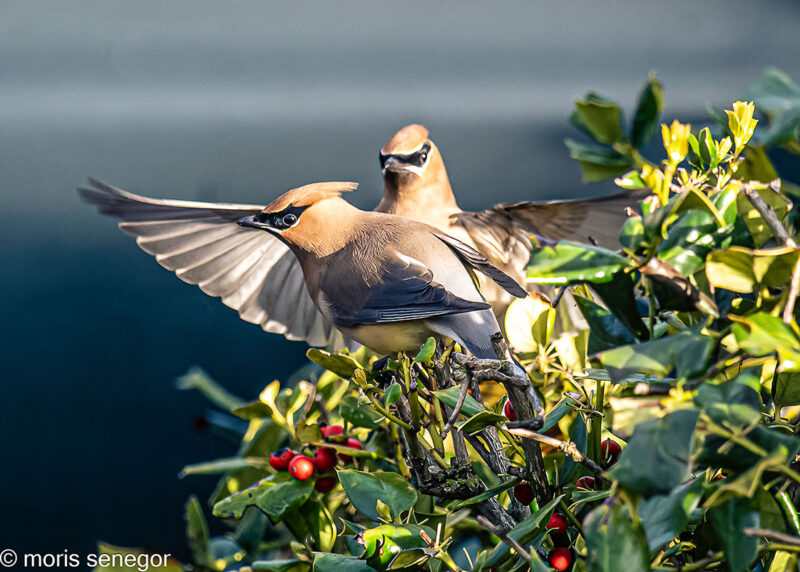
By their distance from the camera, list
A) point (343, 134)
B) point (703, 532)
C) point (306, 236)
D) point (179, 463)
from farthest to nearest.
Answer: point (343, 134)
point (179, 463)
point (306, 236)
point (703, 532)

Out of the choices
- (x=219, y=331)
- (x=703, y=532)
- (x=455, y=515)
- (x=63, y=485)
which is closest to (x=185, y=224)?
(x=455, y=515)

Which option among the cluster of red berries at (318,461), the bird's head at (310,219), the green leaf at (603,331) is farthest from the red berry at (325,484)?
the green leaf at (603,331)

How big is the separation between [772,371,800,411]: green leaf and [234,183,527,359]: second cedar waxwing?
0.76 feet

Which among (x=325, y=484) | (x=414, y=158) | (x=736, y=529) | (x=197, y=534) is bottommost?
(x=197, y=534)

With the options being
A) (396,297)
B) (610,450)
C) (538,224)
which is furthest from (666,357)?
(538,224)

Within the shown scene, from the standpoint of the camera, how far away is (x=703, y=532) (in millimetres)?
467

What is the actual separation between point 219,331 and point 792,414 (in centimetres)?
161

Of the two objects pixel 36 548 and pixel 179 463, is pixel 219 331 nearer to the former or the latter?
pixel 179 463

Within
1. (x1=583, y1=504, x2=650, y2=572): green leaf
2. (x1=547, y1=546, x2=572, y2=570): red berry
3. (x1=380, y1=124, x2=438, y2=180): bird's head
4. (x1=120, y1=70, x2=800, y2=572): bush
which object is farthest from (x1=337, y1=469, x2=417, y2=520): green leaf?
(x1=380, y1=124, x2=438, y2=180): bird's head

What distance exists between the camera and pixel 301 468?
67 cm

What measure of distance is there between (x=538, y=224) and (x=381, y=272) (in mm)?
335

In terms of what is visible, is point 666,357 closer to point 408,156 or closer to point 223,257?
point 223,257

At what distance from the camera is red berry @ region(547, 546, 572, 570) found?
0.50m

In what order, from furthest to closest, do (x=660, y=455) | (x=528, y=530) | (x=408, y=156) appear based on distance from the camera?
(x=408, y=156)
(x=528, y=530)
(x=660, y=455)
